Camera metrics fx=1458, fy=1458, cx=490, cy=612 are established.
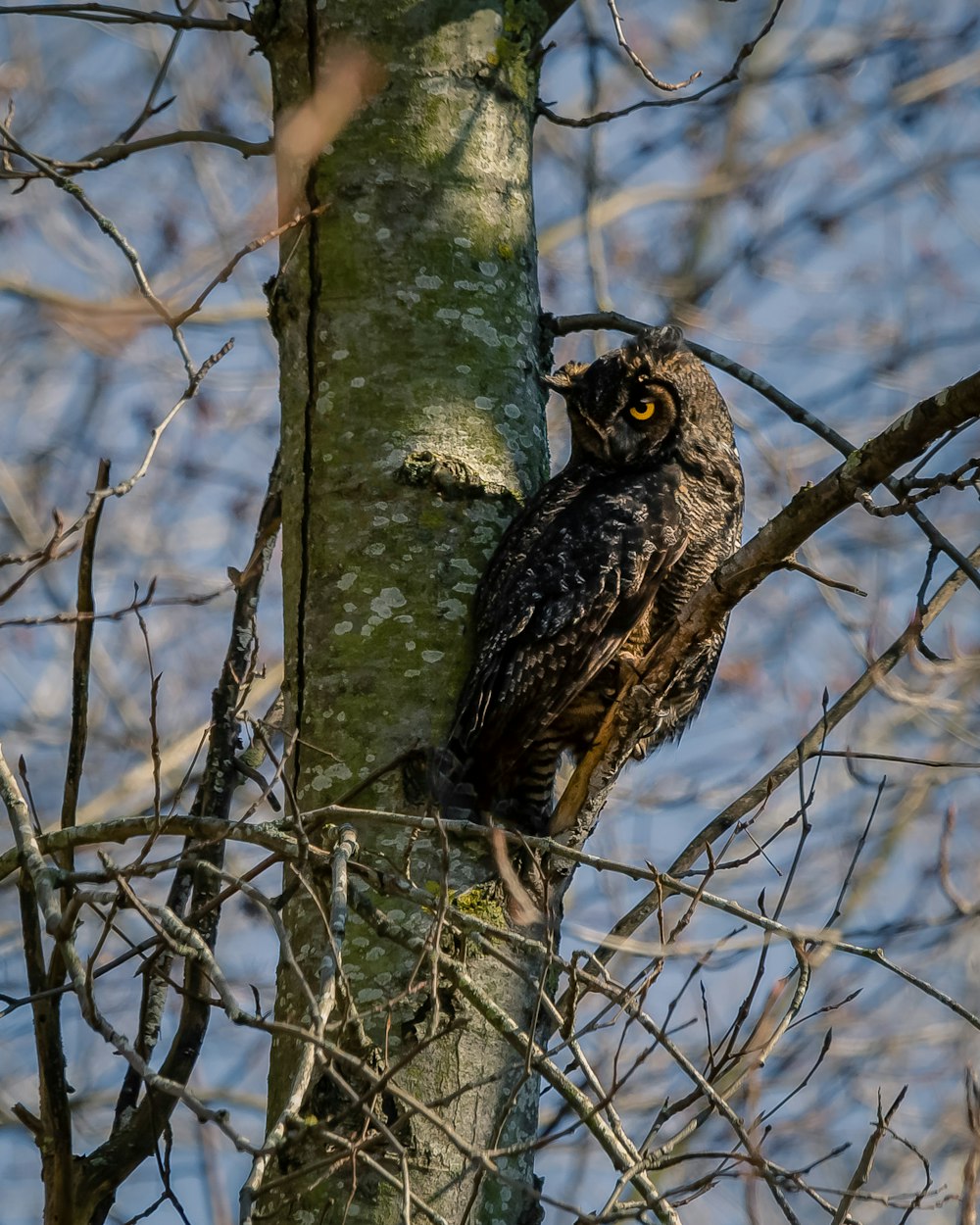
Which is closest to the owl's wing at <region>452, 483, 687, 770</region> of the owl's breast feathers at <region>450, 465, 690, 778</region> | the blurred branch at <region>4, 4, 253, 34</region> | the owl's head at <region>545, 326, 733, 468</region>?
the owl's breast feathers at <region>450, 465, 690, 778</region>

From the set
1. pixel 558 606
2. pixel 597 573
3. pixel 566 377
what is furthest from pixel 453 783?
pixel 566 377

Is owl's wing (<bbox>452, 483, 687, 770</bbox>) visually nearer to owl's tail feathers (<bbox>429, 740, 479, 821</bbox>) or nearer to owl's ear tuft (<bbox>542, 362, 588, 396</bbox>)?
owl's tail feathers (<bbox>429, 740, 479, 821</bbox>)

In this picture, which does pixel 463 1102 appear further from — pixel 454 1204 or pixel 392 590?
pixel 392 590

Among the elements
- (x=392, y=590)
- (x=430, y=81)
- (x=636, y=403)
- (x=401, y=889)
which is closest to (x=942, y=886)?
(x=636, y=403)

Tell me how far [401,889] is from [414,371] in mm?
1468

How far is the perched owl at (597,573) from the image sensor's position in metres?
3.30

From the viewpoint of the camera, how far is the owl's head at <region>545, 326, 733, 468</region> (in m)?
4.19

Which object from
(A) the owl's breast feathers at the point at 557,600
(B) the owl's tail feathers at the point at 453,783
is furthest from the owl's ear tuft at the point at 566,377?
(B) the owl's tail feathers at the point at 453,783

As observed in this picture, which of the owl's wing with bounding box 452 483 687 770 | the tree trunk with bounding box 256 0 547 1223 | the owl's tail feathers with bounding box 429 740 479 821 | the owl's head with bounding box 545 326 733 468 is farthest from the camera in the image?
the owl's head with bounding box 545 326 733 468

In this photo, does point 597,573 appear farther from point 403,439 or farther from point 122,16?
Answer: point 122,16

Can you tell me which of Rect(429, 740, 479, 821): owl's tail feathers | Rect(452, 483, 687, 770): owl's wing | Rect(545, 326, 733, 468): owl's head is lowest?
Rect(429, 740, 479, 821): owl's tail feathers

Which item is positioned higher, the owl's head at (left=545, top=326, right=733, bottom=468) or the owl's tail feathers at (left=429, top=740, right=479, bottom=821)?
the owl's head at (left=545, top=326, right=733, bottom=468)

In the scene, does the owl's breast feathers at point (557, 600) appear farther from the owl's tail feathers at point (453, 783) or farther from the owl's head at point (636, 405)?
the owl's head at point (636, 405)

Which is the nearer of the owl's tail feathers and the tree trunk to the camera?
the tree trunk
